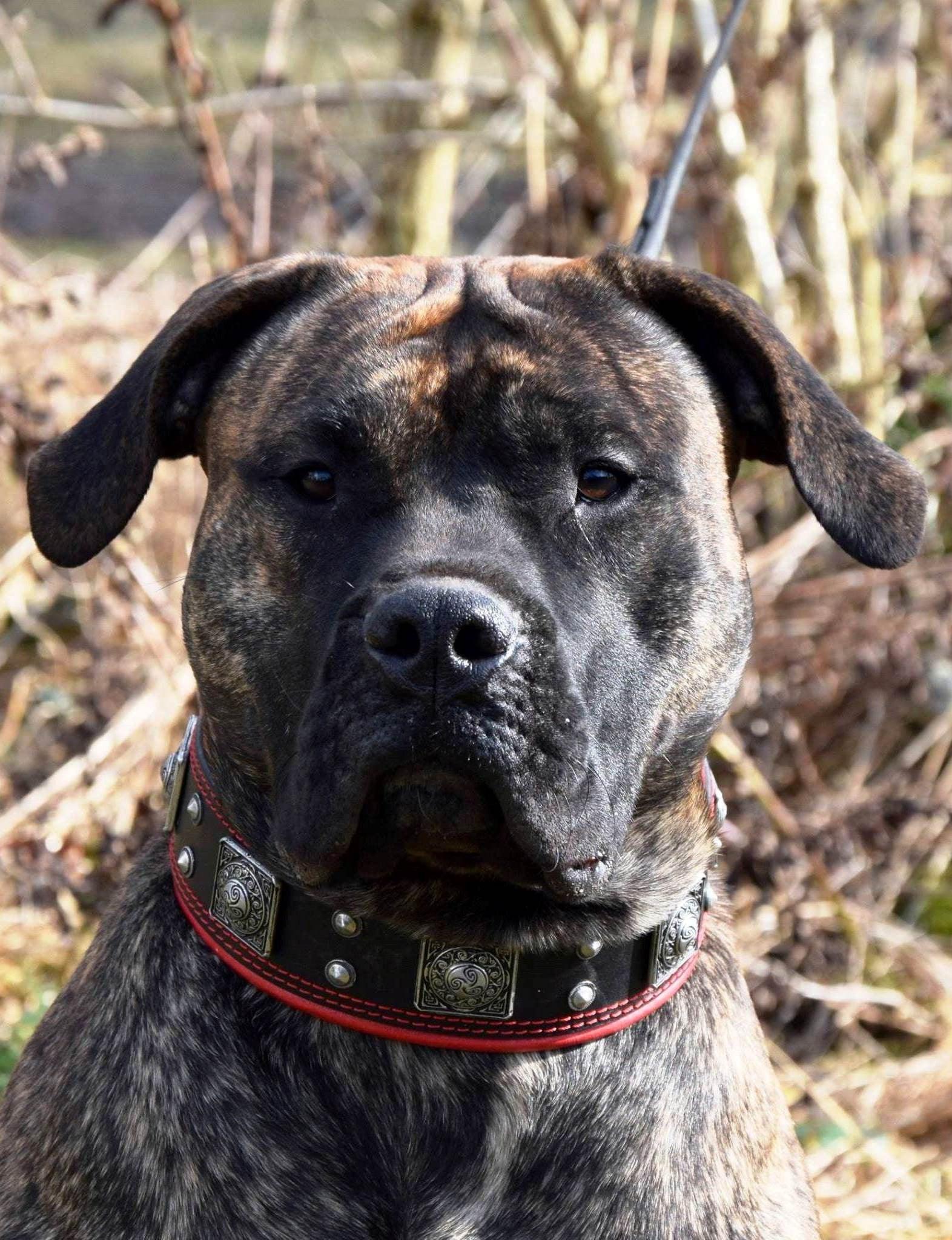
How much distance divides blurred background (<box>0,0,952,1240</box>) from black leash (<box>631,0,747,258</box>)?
171 centimetres

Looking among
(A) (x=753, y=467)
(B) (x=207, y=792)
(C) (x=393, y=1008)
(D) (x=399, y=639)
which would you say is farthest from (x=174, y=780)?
(A) (x=753, y=467)

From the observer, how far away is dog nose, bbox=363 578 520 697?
2.18 meters

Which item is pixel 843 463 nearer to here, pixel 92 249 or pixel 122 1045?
pixel 122 1045

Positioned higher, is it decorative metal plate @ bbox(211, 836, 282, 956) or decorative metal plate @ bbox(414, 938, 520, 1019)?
decorative metal plate @ bbox(211, 836, 282, 956)

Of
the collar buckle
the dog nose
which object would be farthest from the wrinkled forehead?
the collar buckle

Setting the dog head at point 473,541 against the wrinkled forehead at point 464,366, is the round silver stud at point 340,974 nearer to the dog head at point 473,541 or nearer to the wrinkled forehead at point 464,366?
the dog head at point 473,541

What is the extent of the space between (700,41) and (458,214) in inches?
75.8

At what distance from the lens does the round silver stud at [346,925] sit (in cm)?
245

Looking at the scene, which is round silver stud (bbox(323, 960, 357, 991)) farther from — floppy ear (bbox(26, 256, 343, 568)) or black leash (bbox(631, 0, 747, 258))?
black leash (bbox(631, 0, 747, 258))

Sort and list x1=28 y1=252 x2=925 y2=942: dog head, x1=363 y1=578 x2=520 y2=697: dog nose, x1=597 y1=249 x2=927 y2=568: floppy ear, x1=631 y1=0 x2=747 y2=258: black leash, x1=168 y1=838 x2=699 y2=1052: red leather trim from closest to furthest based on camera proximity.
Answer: x1=363 y1=578 x2=520 y2=697: dog nose
x1=28 y1=252 x2=925 y2=942: dog head
x1=168 y1=838 x2=699 y2=1052: red leather trim
x1=597 y1=249 x2=927 y2=568: floppy ear
x1=631 y1=0 x2=747 y2=258: black leash

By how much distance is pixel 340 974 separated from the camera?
2.45 meters

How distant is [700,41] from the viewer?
18.6 feet

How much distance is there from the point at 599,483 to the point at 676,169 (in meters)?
1.13

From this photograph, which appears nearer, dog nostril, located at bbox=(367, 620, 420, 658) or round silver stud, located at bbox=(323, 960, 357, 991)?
dog nostril, located at bbox=(367, 620, 420, 658)
